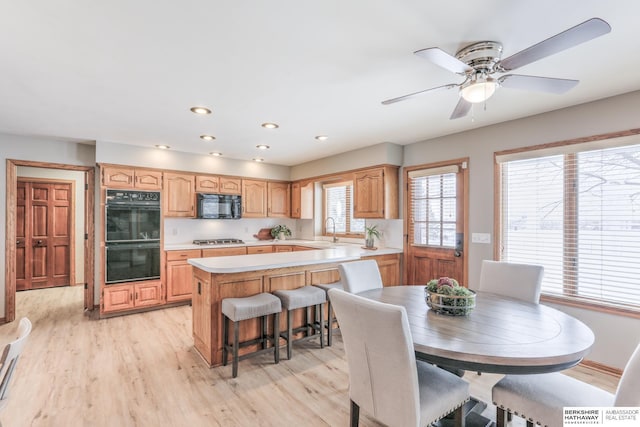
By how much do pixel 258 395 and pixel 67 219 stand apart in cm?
594

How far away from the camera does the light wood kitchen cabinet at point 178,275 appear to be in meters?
4.62

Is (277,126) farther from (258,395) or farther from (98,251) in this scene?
(98,251)

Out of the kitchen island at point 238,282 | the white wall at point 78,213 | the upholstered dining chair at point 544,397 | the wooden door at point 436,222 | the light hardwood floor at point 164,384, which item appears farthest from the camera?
the white wall at point 78,213

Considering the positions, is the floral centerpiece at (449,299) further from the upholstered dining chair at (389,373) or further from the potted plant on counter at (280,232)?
the potted plant on counter at (280,232)

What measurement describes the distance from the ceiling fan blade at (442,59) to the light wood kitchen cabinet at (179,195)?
4.38m

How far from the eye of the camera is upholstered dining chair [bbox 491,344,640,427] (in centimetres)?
146

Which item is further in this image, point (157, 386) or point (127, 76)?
point (157, 386)

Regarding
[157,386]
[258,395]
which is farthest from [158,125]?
[258,395]

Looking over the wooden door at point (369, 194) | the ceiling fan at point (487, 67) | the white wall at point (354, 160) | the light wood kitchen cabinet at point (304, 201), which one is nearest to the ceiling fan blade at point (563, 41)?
the ceiling fan at point (487, 67)

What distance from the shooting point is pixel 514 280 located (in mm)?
2479

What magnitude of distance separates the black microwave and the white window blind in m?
3.01

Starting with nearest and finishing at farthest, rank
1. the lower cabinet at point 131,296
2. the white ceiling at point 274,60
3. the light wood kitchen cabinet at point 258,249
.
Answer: the white ceiling at point 274,60
the lower cabinet at point 131,296
the light wood kitchen cabinet at point 258,249

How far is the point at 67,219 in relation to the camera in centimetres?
600

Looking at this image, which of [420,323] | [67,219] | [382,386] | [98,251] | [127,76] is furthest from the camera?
[67,219]
